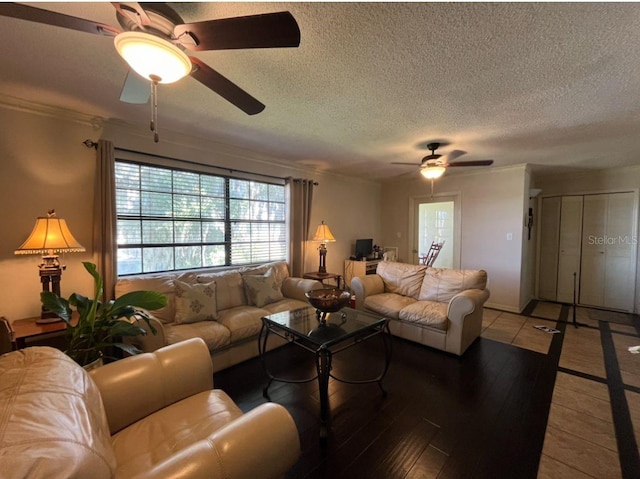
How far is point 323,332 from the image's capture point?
2.16 m

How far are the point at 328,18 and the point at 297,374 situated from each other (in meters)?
2.63

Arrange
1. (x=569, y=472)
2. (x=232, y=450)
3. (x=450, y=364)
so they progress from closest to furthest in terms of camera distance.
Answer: (x=232, y=450)
(x=569, y=472)
(x=450, y=364)

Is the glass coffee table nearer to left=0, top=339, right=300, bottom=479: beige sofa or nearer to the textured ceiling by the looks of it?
left=0, top=339, right=300, bottom=479: beige sofa

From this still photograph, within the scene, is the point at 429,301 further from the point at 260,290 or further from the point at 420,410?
the point at 260,290

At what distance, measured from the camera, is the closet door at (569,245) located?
4.88 meters

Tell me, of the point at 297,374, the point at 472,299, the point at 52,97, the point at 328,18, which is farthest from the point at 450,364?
the point at 52,97

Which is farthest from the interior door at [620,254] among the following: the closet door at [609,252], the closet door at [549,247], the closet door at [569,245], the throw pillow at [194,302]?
the throw pillow at [194,302]

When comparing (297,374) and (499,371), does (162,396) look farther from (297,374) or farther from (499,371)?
(499,371)

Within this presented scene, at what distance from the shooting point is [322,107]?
238cm

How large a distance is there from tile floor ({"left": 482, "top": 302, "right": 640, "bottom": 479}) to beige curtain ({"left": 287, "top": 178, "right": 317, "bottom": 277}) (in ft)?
8.98

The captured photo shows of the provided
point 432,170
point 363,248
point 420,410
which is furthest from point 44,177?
point 363,248

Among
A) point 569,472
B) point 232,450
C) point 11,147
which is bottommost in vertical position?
point 569,472

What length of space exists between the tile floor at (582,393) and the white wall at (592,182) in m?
2.04

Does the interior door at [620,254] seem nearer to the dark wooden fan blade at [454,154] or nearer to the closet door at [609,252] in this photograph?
the closet door at [609,252]
